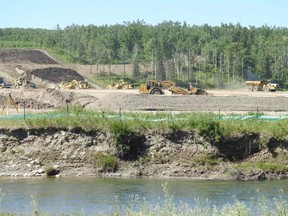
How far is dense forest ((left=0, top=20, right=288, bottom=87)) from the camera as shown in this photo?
339 ft

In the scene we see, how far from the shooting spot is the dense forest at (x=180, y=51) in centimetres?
10319

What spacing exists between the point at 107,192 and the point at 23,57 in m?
76.4

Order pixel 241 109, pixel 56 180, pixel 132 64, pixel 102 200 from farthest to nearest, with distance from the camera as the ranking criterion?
pixel 132 64 < pixel 241 109 < pixel 56 180 < pixel 102 200

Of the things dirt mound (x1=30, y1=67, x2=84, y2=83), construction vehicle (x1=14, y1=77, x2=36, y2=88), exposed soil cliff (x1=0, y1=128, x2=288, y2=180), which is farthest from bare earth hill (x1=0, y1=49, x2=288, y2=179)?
dirt mound (x1=30, y1=67, x2=84, y2=83)

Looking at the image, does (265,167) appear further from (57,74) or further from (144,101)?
(57,74)

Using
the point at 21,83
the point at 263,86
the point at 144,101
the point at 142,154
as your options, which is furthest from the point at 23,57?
the point at 142,154

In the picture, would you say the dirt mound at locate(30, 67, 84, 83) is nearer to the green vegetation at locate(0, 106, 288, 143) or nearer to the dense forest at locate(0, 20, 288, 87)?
the dense forest at locate(0, 20, 288, 87)

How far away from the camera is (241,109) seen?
56.2m

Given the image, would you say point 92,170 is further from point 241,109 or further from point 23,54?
point 23,54

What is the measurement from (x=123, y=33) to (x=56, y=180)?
87941 mm

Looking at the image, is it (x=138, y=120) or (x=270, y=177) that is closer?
(x=270, y=177)

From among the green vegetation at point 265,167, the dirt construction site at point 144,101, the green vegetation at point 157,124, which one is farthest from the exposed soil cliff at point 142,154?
the dirt construction site at point 144,101

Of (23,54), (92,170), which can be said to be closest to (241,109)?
(92,170)

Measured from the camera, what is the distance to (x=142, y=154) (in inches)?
1585
